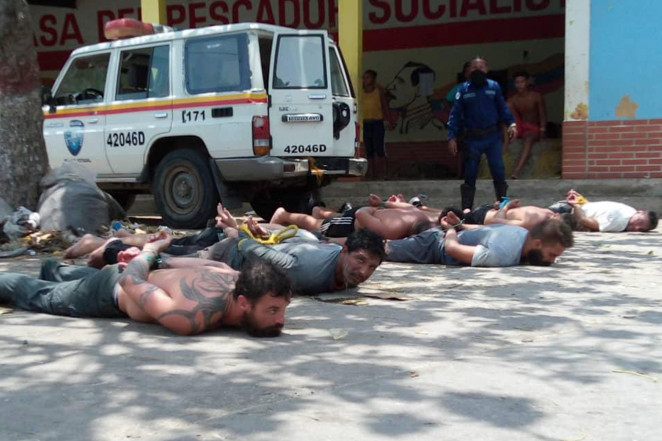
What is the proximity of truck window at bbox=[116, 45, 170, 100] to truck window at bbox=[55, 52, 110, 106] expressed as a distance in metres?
0.29

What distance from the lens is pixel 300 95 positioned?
8.60m

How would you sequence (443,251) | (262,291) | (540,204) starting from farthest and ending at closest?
(540,204), (443,251), (262,291)

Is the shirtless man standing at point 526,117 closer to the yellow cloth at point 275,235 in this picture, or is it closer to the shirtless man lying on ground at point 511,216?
the shirtless man lying on ground at point 511,216

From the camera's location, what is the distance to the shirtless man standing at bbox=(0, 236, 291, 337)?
3.80m

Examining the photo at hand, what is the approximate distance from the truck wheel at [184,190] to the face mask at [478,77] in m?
3.17

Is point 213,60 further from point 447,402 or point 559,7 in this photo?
point 559,7

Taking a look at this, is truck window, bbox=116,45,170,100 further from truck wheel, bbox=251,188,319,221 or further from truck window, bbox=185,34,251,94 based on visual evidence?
truck wheel, bbox=251,188,319,221

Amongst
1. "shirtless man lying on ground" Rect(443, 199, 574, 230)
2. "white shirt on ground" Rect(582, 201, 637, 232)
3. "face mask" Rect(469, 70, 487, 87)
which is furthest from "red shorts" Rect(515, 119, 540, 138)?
"shirtless man lying on ground" Rect(443, 199, 574, 230)

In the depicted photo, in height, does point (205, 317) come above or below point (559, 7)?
below

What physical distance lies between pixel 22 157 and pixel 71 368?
507cm

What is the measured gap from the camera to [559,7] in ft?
46.9

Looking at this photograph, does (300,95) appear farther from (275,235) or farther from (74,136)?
(275,235)

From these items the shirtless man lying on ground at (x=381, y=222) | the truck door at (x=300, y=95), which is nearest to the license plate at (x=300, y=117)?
the truck door at (x=300, y=95)

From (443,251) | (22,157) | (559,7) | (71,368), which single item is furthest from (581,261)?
(559,7)
